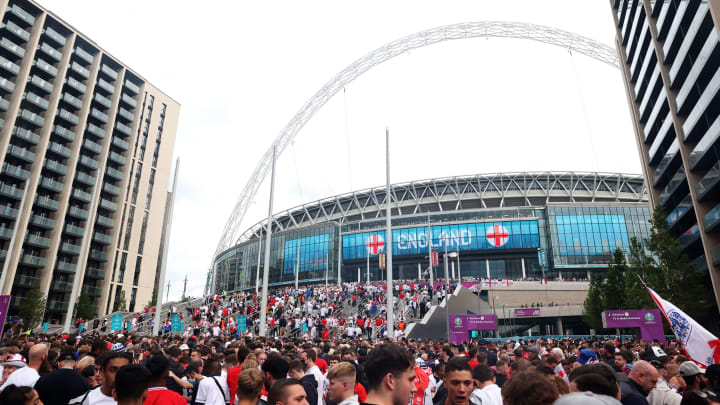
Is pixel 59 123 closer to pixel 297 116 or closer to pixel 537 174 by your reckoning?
pixel 297 116

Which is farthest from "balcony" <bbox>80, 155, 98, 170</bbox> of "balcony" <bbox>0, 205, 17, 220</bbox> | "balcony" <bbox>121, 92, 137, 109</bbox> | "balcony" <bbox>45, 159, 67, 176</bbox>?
"balcony" <bbox>121, 92, 137, 109</bbox>

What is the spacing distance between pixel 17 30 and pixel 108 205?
26.6 meters

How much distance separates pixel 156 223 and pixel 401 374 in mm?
83558

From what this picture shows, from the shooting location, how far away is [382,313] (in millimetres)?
34594

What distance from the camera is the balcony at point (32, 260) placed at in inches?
2226

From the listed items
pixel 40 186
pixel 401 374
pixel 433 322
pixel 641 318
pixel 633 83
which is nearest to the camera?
pixel 401 374

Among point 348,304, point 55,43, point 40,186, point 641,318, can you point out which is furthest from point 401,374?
point 55,43

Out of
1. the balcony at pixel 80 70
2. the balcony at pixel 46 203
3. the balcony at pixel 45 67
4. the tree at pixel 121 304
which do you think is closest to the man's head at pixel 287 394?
the balcony at pixel 46 203

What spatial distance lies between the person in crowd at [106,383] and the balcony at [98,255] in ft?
234

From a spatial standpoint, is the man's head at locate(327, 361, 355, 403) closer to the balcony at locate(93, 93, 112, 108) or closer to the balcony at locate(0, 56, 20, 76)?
the balcony at locate(0, 56, 20, 76)

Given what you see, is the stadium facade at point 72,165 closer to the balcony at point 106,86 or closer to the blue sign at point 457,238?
the balcony at point 106,86

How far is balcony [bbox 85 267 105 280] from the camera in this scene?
64.8 m

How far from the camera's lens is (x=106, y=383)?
15.9 ft

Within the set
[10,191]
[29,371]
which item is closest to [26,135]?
[10,191]
